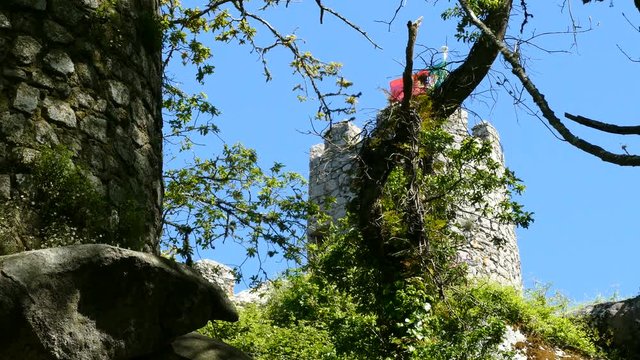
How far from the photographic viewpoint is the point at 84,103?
15.2 feet

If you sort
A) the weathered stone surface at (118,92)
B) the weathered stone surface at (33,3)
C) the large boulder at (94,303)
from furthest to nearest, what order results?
1. the weathered stone surface at (118,92)
2. the weathered stone surface at (33,3)
3. the large boulder at (94,303)

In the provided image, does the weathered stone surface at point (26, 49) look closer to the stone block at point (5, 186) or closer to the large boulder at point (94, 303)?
the stone block at point (5, 186)

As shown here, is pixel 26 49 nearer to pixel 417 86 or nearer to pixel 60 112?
pixel 60 112

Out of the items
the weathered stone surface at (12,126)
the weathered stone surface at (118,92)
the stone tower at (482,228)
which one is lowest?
the weathered stone surface at (12,126)

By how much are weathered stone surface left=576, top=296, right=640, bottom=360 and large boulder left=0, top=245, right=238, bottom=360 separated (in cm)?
873

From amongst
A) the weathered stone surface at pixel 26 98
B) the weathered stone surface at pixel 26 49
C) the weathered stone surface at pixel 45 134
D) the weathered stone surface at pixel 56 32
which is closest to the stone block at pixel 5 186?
the weathered stone surface at pixel 45 134

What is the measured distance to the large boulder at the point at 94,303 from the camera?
11.3 feet

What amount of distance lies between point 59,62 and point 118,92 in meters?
0.40

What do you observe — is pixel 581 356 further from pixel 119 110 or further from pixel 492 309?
pixel 119 110

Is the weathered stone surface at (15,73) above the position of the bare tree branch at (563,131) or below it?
above

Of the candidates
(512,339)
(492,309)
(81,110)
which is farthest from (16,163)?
(512,339)

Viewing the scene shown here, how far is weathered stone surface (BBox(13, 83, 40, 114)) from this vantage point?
436 cm

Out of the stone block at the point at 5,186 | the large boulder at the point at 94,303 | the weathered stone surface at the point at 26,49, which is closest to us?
the large boulder at the point at 94,303

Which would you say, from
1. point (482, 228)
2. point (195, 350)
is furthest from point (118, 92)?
point (482, 228)
